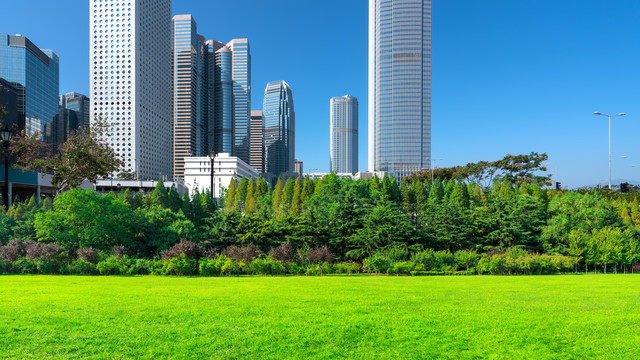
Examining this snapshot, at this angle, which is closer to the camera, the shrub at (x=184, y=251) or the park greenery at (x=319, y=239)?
the park greenery at (x=319, y=239)

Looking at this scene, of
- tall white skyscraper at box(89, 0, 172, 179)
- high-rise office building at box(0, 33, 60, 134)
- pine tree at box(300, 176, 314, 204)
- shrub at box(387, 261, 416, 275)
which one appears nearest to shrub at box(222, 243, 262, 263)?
shrub at box(387, 261, 416, 275)

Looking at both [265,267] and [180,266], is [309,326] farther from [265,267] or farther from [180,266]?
[180,266]

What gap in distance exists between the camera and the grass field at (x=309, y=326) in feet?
16.6

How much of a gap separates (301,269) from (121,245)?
837cm

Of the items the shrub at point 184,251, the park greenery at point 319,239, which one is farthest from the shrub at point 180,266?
the shrub at point 184,251

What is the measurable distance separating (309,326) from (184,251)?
11322 mm

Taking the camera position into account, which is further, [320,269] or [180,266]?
[320,269]

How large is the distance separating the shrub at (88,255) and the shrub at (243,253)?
5.55 meters

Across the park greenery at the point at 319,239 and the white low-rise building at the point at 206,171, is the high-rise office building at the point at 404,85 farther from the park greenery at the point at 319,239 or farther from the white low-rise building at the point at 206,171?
the park greenery at the point at 319,239

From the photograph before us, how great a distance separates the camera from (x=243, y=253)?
56.6ft

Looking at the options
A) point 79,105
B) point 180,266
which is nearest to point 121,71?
point 79,105

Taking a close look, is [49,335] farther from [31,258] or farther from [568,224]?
[568,224]

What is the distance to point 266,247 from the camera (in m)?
19.8

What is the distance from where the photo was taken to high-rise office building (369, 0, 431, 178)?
148 m
